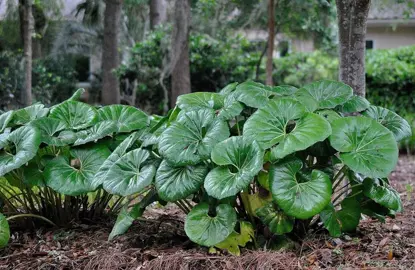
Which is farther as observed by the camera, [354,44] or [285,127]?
[354,44]

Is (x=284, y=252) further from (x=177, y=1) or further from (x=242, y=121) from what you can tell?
(x=177, y=1)

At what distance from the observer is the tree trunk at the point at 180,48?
9.32m

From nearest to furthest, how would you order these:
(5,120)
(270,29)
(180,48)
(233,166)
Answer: (233,166) < (5,120) < (270,29) < (180,48)

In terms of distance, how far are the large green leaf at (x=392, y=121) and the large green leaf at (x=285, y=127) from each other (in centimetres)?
57

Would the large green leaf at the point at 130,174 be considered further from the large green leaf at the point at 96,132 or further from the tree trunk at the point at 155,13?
the tree trunk at the point at 155,13

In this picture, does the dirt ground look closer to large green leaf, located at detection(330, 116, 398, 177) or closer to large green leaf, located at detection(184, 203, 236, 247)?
large green leaf, located at detection(184, 203, 236, 247)

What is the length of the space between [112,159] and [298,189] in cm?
110

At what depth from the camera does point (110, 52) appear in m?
13.6

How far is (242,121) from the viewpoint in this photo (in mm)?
2939

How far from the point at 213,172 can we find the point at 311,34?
34.3 feet

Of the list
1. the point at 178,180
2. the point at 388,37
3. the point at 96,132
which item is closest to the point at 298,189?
the point at 178,180

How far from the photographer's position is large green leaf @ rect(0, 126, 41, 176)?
112 inches

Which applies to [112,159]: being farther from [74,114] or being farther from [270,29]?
[270,29]

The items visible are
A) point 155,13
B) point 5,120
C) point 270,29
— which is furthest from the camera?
point 155,13
